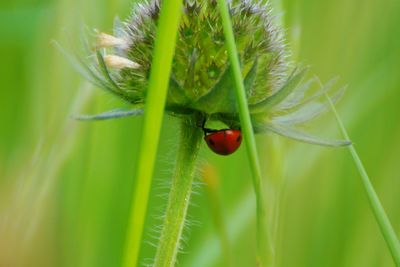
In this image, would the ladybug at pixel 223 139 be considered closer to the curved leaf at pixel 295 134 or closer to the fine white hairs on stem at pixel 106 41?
the curved leaf at pixel 295 134

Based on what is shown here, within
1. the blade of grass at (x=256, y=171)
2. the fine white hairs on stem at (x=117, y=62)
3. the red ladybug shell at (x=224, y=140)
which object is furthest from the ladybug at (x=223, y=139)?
the blade of grass at (x=256, y=171)

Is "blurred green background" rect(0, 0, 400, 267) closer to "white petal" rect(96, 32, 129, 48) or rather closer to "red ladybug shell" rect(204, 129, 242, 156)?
"red ladybug shell" rect(204, 129, 242, 156)

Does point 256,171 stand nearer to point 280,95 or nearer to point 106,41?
point 280,95

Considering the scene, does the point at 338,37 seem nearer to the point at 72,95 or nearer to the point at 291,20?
the point at 291,20

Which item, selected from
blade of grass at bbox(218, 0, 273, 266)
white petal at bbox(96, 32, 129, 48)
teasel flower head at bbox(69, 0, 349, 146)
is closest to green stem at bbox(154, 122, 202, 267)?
teasel flower head at bbox(69, 0, 349, 146)

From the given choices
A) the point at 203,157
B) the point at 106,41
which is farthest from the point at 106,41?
the point at 203,157

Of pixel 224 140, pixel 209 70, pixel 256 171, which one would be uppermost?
pixel 209 70

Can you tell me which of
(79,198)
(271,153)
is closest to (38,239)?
(79,198)
